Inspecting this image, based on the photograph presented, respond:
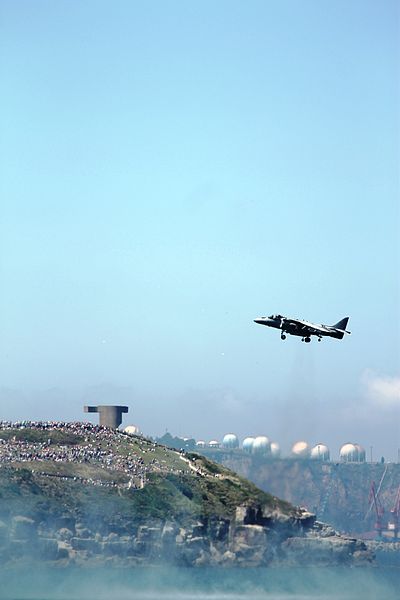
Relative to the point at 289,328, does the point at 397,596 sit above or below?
below

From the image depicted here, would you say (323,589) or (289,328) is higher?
(289,328)

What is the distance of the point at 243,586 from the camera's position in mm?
198750

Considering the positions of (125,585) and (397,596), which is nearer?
(125,585)

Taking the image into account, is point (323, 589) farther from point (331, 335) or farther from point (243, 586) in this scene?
point (331, 335)

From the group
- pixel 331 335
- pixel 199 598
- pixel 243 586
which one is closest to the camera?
pixel 331 335

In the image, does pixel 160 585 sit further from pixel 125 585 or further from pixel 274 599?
pixel 274 599

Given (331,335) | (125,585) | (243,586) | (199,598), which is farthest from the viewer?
(243,586)

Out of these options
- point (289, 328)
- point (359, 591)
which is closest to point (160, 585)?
point (359, 591)

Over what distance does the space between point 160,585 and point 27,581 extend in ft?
84.7

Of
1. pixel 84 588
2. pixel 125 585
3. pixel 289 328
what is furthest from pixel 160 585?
pixel 289 328

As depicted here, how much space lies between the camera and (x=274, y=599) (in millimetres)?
175000

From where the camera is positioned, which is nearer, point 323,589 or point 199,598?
point 199,598

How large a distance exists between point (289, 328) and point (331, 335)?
6666mm

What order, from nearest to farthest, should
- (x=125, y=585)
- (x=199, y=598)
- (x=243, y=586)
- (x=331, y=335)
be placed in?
(x=331, y=335), (x=199, y=598), (x=125, y=585), (x=243, y=586)
